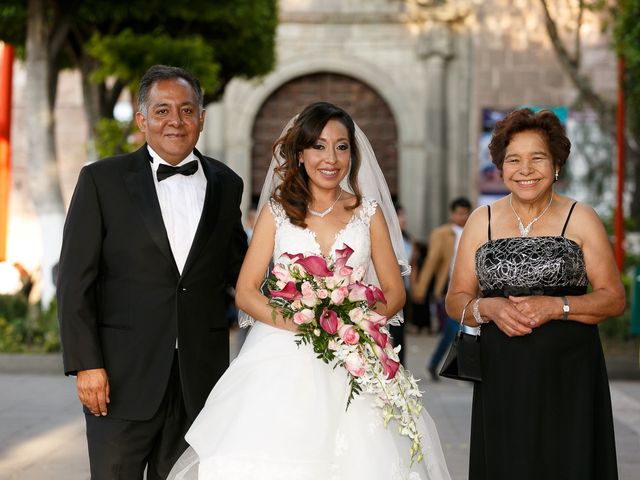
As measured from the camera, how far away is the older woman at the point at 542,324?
4.88 meters

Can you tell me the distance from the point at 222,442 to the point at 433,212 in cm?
1958

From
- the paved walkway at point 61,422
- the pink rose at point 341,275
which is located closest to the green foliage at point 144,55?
the paved walkway at point 61,422

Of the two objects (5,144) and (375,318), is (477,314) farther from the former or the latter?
(5,144)

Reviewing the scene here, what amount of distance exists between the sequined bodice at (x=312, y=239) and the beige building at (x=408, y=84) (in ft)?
61.9

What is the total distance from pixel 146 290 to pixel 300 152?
3.05 feet

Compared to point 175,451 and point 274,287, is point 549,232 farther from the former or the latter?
point 175,451

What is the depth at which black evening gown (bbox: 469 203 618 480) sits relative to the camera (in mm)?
4883

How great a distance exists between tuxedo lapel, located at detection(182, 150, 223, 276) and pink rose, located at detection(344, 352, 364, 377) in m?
0.80

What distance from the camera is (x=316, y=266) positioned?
15.3 ft

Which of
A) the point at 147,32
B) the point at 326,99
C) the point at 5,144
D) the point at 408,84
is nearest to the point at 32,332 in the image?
the point at 5,144

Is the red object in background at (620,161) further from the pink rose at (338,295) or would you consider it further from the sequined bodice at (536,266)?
the pink rose at (338,295)

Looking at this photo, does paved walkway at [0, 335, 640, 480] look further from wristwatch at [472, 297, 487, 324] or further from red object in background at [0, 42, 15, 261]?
wristwatch at [472, 297, 487, 324]

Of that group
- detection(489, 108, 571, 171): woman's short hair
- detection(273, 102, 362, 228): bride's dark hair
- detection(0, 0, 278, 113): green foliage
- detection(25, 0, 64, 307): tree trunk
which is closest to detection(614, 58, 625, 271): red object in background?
detection(0, 0, 278, 113): green foliage

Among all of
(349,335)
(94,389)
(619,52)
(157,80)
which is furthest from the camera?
(619,52)
